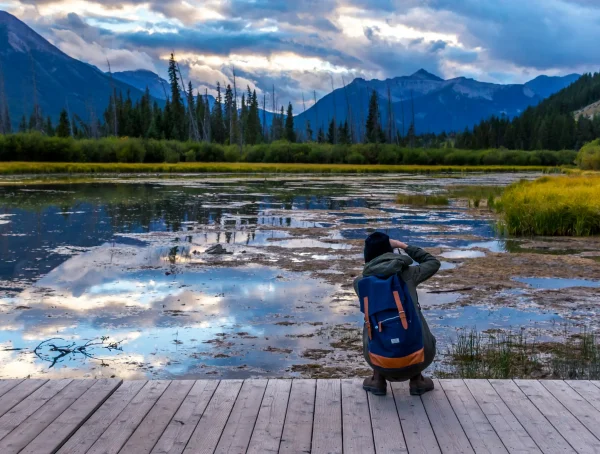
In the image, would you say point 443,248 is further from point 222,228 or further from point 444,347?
point 444,347

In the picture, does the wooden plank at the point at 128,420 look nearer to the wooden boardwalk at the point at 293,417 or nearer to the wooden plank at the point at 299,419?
the wooden boardwalk at the point at 293,417

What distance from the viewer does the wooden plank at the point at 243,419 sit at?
409cm

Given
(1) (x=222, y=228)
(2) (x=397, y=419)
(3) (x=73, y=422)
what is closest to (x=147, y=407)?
(3) (x=73, y=422)

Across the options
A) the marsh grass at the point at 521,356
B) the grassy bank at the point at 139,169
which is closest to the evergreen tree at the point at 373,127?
the grassy bank at the point at 139,169

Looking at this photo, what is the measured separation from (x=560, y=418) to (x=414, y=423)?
38.8 inches

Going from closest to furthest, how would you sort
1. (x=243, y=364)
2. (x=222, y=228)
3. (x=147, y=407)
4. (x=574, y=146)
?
1. (x=147, y=407)
2. (x=243, y=364)
3. (x=222, y=228)
4. (x=574, y=146)

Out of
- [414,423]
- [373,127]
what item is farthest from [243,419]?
[373,127]

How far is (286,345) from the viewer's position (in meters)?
8.16

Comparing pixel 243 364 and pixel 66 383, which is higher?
pixel 66 383

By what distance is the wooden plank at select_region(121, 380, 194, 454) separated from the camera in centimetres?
411

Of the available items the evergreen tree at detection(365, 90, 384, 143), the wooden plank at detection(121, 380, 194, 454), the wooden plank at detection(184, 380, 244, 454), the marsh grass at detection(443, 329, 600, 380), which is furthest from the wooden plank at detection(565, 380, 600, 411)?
the evergreen tree at detection(365, 90, 384, 143)

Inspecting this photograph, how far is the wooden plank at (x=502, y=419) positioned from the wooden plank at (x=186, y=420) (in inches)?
75.5

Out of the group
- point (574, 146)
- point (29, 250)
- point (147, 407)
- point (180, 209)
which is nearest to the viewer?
point (147, 407)

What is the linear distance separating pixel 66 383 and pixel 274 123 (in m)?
126
